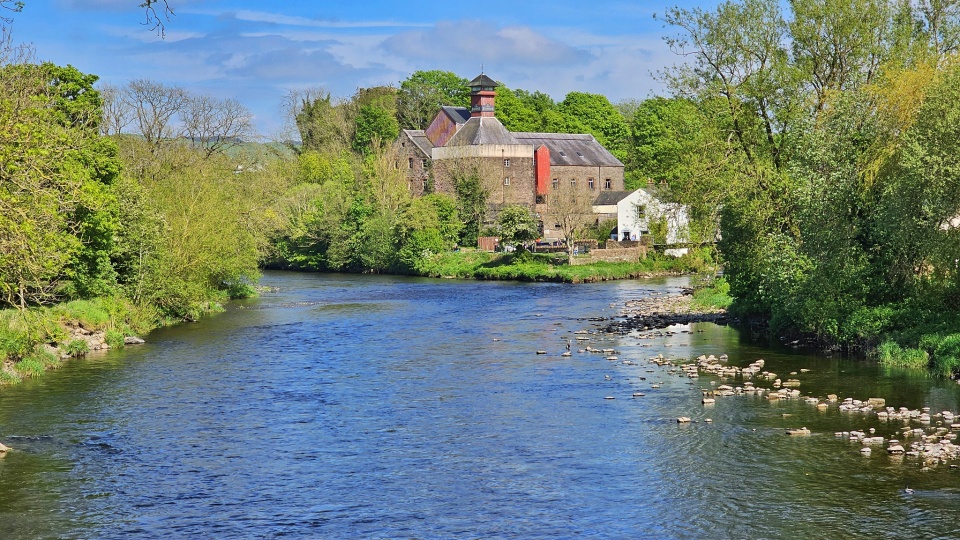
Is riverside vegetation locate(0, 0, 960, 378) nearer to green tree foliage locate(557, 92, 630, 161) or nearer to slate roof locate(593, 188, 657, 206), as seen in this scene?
slate roof locate(593, 188, 657, 206)

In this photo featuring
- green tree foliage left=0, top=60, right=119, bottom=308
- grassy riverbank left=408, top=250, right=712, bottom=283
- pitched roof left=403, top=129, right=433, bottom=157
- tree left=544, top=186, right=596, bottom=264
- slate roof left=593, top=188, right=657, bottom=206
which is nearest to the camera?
green tree foliage left=0, top=60, right=119, bottom=308

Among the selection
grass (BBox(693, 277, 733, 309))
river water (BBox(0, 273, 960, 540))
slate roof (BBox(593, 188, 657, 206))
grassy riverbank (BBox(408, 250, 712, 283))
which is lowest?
river water (BBox(0, 273, 960, 540))

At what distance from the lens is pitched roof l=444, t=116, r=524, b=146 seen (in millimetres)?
97562

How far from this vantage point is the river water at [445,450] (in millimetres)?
18484

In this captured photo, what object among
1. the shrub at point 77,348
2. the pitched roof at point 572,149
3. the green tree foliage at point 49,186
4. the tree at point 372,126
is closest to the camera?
the green tree foliage at point 49,186

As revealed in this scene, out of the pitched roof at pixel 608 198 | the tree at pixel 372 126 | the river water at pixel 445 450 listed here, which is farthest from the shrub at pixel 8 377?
the tree at pixel 372 126

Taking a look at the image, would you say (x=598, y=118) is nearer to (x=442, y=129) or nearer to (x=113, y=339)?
(x=442, y=129)

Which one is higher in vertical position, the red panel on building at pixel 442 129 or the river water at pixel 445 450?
the red panel on building at pixel 442 129

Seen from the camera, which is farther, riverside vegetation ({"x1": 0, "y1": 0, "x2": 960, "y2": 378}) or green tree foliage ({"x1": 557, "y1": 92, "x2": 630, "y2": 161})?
green tree foliage ({"x1": 557, "y1": 92, "x2": 630, "y2": 161})

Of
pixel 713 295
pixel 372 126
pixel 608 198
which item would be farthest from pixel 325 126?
pixel 713 295

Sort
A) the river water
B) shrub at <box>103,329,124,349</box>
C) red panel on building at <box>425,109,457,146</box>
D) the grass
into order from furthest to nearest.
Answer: red panel on building at <box>425,109,457,146</box> < the grass < shrub at <box>103,329,124,349</box> < the river water

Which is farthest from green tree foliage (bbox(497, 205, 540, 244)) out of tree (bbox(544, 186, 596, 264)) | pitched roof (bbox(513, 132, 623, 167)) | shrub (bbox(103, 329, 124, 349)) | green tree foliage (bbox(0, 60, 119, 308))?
shrub (bbox(103, 329, 124, 349))

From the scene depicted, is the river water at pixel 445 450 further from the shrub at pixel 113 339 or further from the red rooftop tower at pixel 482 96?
the red rooftop tower at pixel 482 96

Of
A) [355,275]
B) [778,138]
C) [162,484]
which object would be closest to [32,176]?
[162,484]
